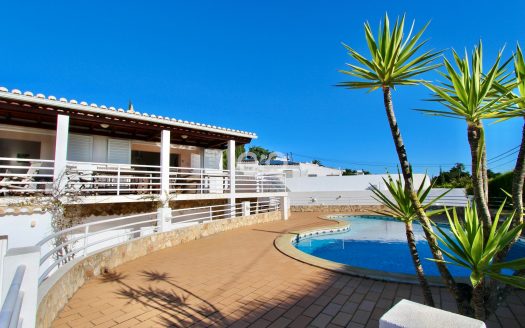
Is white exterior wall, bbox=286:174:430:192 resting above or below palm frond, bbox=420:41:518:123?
below

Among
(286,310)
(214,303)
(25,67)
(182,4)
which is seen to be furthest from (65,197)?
(25,67)

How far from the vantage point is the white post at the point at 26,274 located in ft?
7.29

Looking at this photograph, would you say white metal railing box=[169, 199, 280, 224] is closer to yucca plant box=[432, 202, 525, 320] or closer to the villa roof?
the villa roof

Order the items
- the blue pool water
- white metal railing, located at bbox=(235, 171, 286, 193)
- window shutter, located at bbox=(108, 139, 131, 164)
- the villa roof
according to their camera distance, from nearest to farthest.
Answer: the villa roof
the blue pool water
window shutter, located at bbox=(108, 139, 131, 164)
white metal railing, located at bbox=(235, 171, 286, 193)

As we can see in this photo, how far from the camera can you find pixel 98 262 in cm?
615

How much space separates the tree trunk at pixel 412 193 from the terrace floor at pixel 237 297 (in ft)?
4.23

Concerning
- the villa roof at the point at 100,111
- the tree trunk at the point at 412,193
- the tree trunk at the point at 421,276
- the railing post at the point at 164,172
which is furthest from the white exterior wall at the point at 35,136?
the tree trunk at the point at 421,276

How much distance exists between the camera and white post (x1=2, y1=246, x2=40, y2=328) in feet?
7.29

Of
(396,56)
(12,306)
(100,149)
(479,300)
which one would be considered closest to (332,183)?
(100,149)

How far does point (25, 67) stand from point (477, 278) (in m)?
27.9

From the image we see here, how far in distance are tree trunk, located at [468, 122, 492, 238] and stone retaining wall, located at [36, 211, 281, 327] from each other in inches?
207

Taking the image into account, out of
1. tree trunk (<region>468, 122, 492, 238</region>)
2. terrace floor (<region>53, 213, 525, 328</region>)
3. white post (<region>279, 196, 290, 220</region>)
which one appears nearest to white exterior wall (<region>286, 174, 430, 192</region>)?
white post (<region>279, 196, 290, 220</region>)

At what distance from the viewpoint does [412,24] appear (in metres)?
3.26

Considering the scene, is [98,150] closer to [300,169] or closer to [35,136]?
[35,136]
